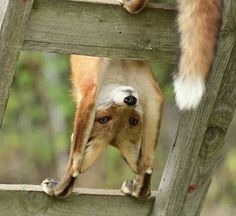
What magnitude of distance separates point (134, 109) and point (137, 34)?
1.97ft

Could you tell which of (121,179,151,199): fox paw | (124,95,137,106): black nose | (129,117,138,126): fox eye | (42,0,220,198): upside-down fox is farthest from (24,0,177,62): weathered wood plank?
(121,179,151,199): fox paw

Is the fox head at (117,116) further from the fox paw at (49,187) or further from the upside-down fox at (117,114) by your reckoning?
the fox paw at (49,187)

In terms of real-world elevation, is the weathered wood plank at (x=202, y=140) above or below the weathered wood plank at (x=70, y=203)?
above

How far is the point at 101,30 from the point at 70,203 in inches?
35.4

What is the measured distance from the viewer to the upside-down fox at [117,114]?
4566 mm

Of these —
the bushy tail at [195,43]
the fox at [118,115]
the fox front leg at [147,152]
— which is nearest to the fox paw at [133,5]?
the bushy tail at [195,43]

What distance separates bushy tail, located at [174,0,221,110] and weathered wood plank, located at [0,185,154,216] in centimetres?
67

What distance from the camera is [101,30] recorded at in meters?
4.13

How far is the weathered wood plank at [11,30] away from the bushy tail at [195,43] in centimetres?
73

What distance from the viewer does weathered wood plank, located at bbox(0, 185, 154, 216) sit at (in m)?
4.44

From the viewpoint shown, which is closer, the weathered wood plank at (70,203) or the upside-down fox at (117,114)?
the weathered wood plank at (70,203)

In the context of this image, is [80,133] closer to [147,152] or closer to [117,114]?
[117,114]

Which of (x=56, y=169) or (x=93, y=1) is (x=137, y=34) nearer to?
(x=93, y=1)

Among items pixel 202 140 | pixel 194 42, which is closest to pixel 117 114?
pixel 202 140
